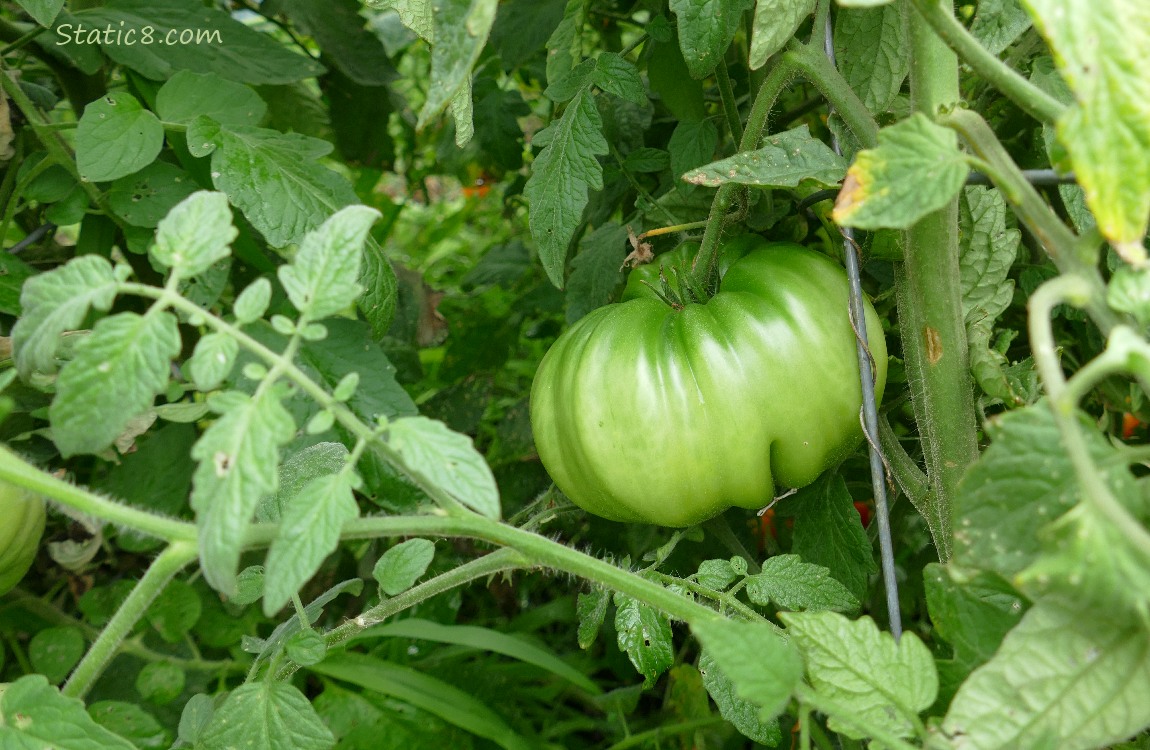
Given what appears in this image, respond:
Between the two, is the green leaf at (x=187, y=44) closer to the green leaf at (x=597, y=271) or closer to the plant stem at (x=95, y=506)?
the green leaf at (x=597, y=271)

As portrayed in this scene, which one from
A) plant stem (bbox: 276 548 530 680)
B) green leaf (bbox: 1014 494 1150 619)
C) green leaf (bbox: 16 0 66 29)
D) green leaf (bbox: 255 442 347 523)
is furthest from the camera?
green leaf (bbox: 16 0 66 29)

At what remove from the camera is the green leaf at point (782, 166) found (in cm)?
71

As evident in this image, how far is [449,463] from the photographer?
1.74ft

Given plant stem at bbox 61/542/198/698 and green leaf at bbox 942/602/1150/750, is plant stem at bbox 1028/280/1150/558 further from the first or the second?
plant stem at bbox 61/542/198/698

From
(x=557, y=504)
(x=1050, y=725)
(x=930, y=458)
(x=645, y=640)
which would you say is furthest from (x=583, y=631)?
(x=1050, y=725)

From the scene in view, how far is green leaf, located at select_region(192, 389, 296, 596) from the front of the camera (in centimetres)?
47

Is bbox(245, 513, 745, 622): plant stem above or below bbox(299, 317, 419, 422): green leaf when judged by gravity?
above

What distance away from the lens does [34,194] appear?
106cm

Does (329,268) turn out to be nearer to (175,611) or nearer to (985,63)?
(985,63)

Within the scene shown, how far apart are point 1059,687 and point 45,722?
0.59m

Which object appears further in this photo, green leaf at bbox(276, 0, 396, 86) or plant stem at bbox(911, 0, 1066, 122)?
green leaf at bbox(276, 0, 396, 86)

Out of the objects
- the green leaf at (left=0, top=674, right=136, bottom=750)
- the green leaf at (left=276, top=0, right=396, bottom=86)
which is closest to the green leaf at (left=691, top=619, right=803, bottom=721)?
the green leaf at (left=0, top=674, right=136, bottom=750)

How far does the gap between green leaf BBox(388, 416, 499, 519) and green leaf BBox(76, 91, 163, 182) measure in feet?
1.94

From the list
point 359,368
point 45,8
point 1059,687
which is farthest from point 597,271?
point 1059,687
